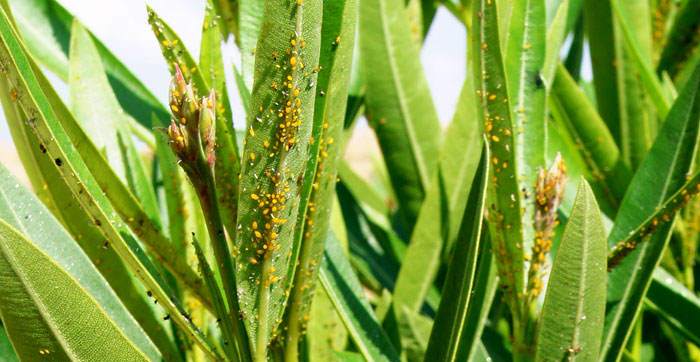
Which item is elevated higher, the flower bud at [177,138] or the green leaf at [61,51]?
the green leaf at [61,51]

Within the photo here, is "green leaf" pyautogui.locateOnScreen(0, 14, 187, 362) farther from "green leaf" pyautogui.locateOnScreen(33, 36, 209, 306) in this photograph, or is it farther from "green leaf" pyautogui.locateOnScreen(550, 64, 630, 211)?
"green leaf" pyautogui.locateOnScreen(550, 64, 630, 211)

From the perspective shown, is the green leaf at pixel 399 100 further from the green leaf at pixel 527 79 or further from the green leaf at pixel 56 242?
the green leaf at pixel 56 242

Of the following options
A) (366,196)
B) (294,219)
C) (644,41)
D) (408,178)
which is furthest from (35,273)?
(366,196)

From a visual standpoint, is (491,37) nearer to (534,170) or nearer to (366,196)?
(534,170)

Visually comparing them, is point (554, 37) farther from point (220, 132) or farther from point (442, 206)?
point (220, 132)

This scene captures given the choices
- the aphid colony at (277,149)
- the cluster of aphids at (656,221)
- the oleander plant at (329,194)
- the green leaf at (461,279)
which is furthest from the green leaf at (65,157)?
the cluster of aphids at (656,221)

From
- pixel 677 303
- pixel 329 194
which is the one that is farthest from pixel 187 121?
pixel 677 303
